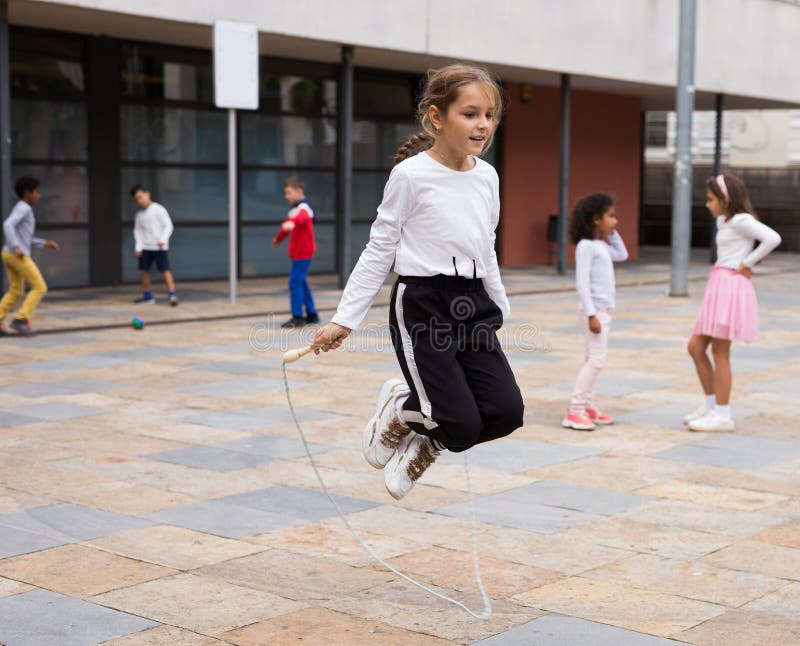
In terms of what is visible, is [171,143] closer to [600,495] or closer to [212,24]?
[212,24]

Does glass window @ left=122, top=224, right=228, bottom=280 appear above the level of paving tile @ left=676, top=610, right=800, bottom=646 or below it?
above

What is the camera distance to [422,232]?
4480 mm

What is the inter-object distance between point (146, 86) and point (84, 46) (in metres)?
1.19

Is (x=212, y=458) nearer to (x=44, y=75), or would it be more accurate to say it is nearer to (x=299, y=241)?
(x=299, y=241)

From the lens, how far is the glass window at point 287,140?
20016 mm

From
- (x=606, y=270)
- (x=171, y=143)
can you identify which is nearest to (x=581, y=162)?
(x=171, y=143)

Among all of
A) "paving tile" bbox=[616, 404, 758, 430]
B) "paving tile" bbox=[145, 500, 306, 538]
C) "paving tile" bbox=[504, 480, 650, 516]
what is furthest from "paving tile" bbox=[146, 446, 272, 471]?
"paving tile" bbox=[616, 404, 758, 430]

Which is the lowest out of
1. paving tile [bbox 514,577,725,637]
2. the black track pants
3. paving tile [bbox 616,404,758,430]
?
paving tile [bbox 616,404,758,430]

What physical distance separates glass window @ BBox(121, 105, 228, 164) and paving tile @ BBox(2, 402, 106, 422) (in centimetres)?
996

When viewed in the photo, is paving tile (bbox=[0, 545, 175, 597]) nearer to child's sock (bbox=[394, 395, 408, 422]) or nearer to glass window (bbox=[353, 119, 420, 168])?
child's sock (bbox=[394, 395, 408, 422])

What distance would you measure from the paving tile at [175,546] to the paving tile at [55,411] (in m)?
3.04

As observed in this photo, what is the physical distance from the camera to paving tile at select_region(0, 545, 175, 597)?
466 cm

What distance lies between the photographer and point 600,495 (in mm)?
6285

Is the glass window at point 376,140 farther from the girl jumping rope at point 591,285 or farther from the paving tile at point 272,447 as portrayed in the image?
the paving tile at point 272,447
